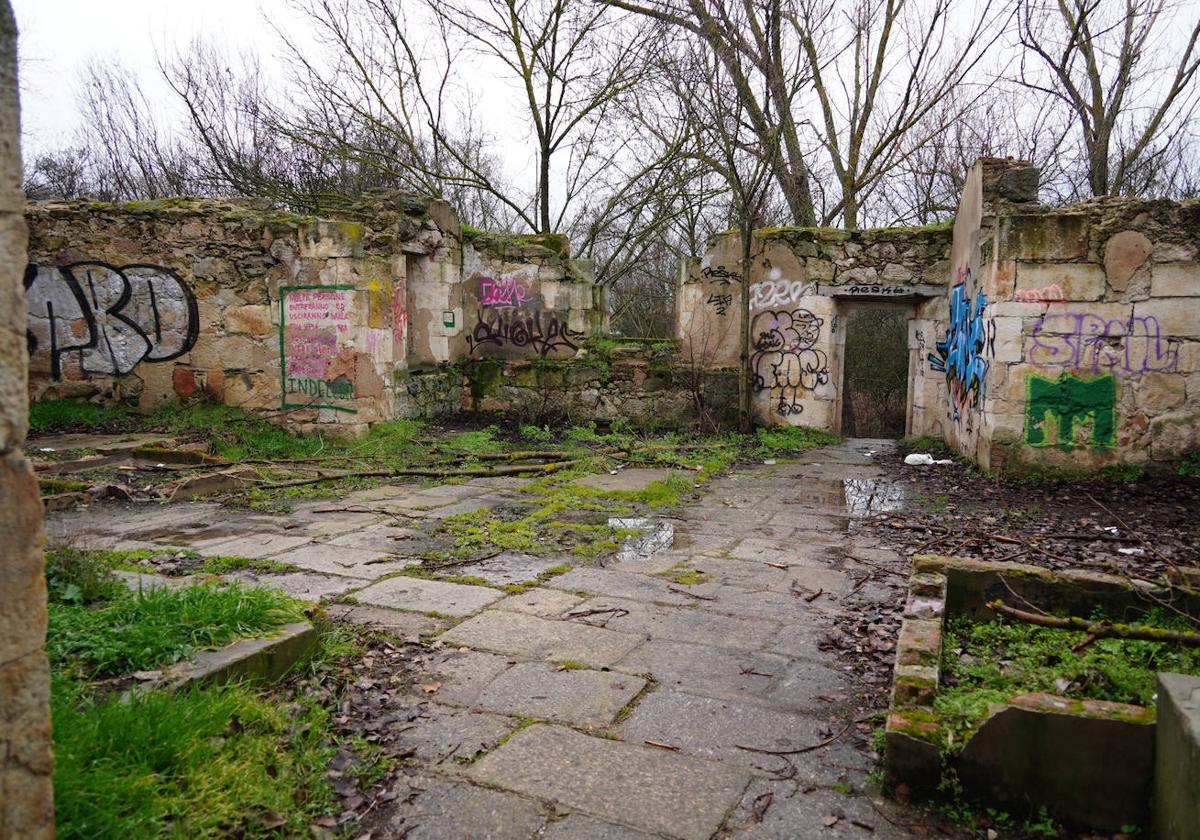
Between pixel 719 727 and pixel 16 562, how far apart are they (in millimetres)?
2273

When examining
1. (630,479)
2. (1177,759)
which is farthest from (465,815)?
(630,479)

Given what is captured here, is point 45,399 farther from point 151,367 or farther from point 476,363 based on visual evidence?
point 476,363

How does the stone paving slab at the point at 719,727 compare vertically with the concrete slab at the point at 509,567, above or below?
below

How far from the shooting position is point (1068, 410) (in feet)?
25.6

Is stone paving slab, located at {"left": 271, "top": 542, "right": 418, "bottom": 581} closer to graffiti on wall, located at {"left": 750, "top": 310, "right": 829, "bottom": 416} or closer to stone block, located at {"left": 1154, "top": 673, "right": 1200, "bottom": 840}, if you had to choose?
stone block, located at {"left": 1154, "top": 673, "right": 1200, "bottom": 840}

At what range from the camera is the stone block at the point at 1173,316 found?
7547 mm

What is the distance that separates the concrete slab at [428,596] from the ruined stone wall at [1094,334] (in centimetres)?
579

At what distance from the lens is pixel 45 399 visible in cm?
972

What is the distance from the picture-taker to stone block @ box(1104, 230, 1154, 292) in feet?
24.8

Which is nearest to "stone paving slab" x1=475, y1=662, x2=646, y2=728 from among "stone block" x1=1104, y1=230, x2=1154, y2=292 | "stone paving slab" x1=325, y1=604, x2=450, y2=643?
"stone paving slab" x1=325, y1=604, x2=450, y2=643

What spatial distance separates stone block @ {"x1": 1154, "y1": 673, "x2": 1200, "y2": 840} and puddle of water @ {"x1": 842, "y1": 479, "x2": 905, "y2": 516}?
4.44 meters

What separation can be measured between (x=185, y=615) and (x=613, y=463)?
6080 mm

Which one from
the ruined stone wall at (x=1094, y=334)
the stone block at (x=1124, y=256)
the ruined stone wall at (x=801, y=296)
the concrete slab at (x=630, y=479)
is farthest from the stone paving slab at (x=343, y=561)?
the ruined stone wall at (x=801, y=296)

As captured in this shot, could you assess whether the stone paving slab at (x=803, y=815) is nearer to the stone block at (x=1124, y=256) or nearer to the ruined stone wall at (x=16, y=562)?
the ruined stone wall at (x=16, y=562)
